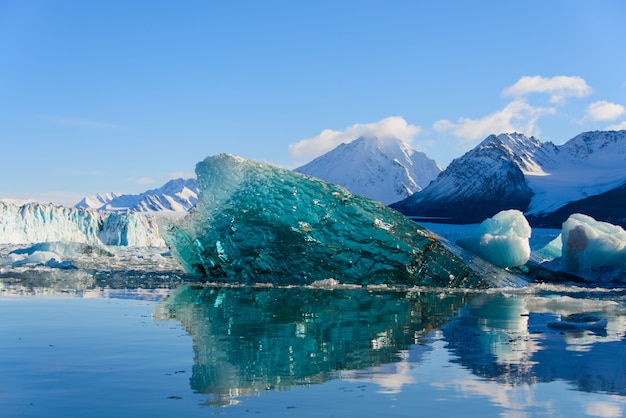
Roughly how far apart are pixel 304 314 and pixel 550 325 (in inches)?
138

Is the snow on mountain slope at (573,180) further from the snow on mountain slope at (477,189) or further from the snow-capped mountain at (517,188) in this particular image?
the snow on mountain slope at (477,189)

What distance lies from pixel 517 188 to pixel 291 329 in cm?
16357

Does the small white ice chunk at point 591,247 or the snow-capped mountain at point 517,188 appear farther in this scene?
the snow-capped mountain at point 517,188

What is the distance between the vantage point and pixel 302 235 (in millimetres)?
17578

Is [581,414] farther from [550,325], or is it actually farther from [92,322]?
[92,322]

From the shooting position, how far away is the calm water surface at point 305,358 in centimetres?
528

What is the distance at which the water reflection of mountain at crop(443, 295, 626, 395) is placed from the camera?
6.42m

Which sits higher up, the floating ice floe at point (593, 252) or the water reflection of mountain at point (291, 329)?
the floating ice floe at point (593, 252)

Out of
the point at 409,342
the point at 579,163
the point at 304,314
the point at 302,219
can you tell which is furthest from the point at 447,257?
the point at 579,163

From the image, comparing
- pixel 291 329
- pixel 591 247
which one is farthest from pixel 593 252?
pixel 291 329

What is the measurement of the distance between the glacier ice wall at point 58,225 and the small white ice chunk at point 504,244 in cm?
3964

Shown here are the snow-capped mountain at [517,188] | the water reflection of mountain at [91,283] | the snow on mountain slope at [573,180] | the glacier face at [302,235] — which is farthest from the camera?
the snow on mountain slope at [573,180]

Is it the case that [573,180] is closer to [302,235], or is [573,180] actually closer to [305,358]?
[302,235]

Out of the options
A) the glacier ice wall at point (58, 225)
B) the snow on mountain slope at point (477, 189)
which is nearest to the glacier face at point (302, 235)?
the glacier ice wall at point (58, 225)
